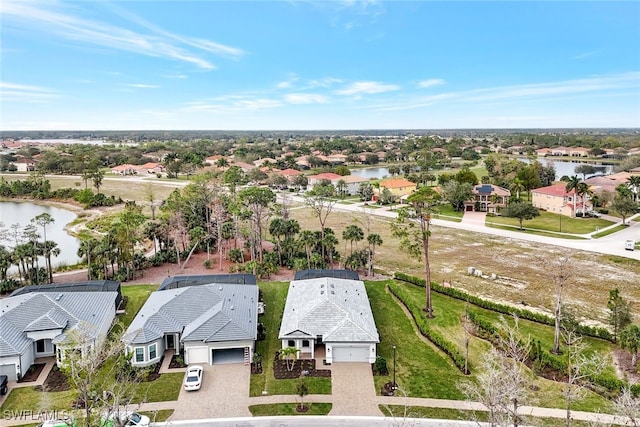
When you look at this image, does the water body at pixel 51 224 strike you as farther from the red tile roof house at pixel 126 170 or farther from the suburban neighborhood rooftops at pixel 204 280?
the red tile roof house at pixel 126 170

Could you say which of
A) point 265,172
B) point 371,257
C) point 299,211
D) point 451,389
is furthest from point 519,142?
point 451,389

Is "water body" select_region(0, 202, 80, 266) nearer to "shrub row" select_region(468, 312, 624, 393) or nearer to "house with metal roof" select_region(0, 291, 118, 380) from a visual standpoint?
"house with metal roof" select_region(0, 291, 118, 380)

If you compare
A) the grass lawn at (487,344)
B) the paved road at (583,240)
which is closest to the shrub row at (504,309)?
the grass lawn at (487,344)

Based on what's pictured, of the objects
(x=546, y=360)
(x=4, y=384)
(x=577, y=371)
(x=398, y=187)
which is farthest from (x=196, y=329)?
(x=398, y=187)

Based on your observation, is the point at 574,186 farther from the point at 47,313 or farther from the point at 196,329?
the point at 47,313

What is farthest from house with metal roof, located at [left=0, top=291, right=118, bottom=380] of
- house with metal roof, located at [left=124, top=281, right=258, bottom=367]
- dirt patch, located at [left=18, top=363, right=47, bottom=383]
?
house with metal roof, located at [left=124, top=281, right=258, bottom=367]
